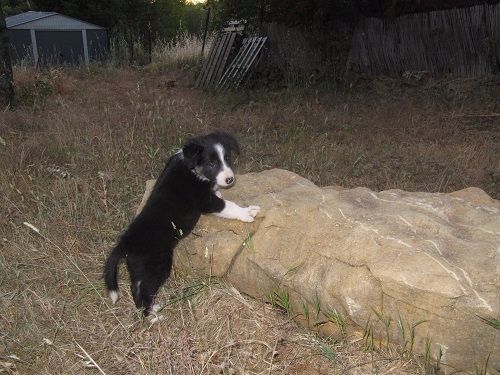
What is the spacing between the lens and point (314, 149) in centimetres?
632

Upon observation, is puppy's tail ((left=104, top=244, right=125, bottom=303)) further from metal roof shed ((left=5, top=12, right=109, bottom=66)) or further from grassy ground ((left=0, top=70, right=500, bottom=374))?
metal roof shed ((left=5, top=12, right=109, bottom=66))

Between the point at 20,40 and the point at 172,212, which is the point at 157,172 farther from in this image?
the point at 20,40

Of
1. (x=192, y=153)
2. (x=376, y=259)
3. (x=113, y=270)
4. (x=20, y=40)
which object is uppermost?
(x=192, y=153)

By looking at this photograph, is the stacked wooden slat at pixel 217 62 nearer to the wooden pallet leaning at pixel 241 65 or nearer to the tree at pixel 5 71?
the wooden pallet leaning at pixel 241 65

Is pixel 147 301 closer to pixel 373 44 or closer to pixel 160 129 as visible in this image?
pixel 160 129

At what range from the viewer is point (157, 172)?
17.9 ft

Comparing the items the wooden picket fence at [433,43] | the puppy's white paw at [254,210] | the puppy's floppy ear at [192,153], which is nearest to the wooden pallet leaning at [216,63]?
the wooden picket fence at [433,43]

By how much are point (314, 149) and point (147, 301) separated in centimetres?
364

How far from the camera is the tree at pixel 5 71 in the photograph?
799 cm

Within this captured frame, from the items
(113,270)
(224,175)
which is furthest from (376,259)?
(113,270)

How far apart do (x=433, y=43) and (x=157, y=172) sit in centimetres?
801

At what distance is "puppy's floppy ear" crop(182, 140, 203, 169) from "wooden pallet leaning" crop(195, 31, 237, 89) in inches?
329

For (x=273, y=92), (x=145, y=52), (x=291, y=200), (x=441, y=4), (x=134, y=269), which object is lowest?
(x=145, y=52)

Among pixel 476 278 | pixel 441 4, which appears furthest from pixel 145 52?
pixel 476 278
